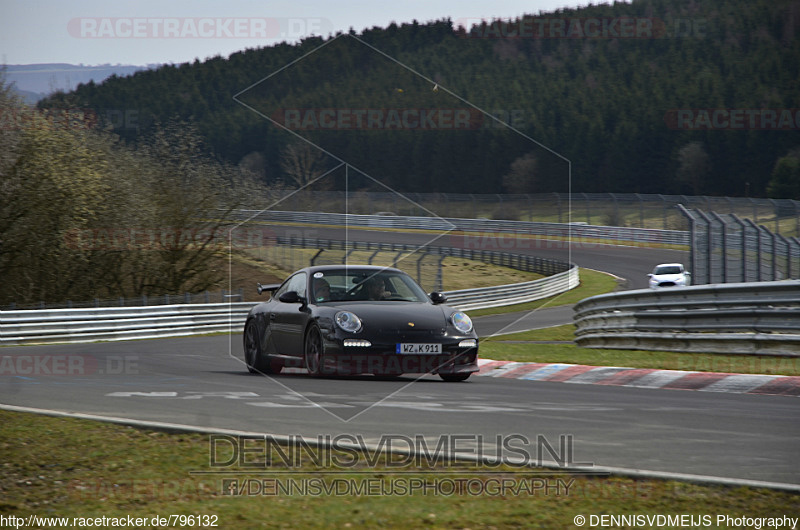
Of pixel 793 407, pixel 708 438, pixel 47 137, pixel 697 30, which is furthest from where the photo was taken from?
pixel 697 30

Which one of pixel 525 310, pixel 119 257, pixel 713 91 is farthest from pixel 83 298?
pixel 713 91

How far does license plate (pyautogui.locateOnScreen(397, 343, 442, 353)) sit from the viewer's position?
10.6 metres

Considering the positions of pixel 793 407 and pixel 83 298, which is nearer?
pixel 793 407

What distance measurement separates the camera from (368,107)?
44.8 feet

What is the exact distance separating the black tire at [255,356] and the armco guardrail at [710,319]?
20.0 feet

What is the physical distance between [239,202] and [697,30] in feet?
233

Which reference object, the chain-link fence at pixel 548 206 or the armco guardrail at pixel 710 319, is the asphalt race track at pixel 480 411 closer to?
the chain-link fence at pixel 548 206

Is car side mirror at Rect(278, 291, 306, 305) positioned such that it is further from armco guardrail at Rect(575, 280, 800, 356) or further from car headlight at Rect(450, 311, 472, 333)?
armco guardrail at Rect(575, 280, 800, 356)

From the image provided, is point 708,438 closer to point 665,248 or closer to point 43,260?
point 43,260

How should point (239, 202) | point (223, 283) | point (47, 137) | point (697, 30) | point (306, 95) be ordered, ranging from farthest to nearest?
point (697, 30) → point (223, 283) → point (239, 202) → point (47, 137) → point (306, 95)

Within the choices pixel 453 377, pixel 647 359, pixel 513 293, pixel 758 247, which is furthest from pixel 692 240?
pixel 513 293

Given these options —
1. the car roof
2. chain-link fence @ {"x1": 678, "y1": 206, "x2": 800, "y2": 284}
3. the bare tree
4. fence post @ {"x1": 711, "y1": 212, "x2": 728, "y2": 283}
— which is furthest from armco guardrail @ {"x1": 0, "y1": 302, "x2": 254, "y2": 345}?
fence post @ {"x1": 711, "y1": 212, "x2": 728, "y2": 283}

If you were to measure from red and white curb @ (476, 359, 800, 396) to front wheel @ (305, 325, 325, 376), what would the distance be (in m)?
3.10

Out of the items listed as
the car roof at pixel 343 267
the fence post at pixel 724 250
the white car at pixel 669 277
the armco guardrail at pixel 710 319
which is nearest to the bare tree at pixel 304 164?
the car roof at pixel 343 267
